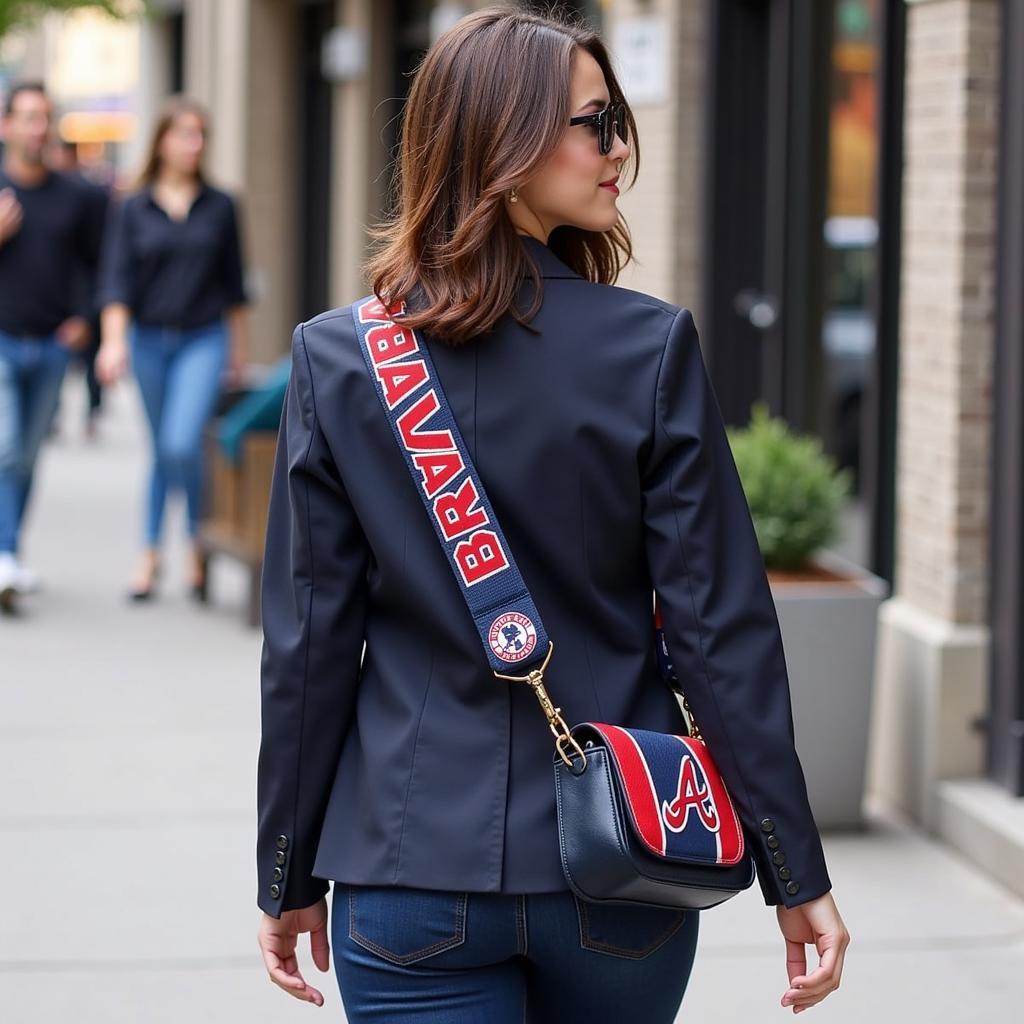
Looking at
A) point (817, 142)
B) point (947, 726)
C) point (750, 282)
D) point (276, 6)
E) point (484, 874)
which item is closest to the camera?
point (484, 874)

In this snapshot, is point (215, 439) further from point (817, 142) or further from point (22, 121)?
point (817, 142)

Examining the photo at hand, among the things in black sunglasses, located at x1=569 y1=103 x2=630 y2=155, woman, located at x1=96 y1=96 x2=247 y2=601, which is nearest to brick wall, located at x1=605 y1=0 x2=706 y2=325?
woman, located at x1=96 y1=96 x2=247 y2=601

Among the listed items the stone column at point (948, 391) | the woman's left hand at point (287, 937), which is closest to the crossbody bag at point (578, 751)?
the woman's left hand at point (287, 937)

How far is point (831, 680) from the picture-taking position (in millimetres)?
5535

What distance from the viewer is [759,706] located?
2244 mm

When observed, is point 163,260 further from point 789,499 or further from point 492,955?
point 492,955

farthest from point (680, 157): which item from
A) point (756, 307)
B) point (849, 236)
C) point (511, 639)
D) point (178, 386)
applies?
point (511, 639)

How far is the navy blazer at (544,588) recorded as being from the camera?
2.24m

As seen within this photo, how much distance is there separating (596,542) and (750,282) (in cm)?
677

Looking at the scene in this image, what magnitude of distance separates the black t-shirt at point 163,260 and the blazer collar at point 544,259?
664cm

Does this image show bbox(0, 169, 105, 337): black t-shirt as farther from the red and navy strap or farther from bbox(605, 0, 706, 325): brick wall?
the red and navy strap

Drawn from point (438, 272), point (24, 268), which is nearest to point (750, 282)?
point (24, 268)

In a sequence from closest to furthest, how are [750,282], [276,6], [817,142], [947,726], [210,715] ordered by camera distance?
[947,726]
[210,715]
[817,142]
[750,282]
[276,6]

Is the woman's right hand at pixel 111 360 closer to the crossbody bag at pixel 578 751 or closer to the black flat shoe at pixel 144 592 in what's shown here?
the black flat shoe at pixel 144 592
